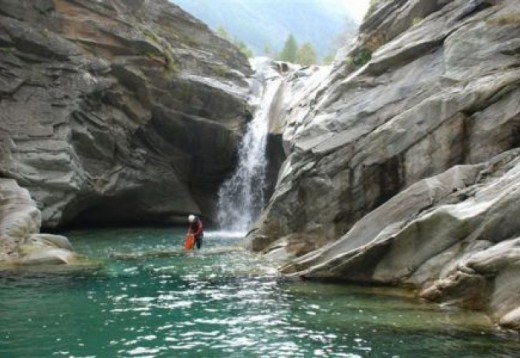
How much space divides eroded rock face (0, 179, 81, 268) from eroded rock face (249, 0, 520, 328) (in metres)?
9.70

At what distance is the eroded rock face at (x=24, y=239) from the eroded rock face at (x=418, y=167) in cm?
970

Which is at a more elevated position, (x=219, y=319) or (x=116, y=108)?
(x=116, y=108)

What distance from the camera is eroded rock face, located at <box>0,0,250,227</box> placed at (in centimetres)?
3766

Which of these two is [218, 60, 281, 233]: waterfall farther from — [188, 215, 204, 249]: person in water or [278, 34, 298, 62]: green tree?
[278, 34, 298, 62]: green tree

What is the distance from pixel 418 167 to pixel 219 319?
1217 cm

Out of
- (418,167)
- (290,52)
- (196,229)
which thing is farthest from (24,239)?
(290,52)

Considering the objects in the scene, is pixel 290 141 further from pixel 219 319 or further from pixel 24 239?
pixel 219 319

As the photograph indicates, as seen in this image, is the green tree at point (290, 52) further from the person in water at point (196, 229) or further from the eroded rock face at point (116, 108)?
the person in water at point (196, 229)

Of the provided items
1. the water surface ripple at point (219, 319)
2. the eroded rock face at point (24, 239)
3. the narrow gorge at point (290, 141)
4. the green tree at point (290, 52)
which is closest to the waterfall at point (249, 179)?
the narrow gorge at point (290, 141)

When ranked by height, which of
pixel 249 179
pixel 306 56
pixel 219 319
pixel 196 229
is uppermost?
pixel 306 56

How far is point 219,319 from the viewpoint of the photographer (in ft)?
50.8

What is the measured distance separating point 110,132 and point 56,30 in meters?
8.22

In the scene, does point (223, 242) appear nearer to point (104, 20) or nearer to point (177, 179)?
point (177, 179)

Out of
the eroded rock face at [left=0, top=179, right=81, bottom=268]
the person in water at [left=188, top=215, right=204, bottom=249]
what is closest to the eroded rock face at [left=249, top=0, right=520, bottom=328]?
the person in water at [left=188, top=215, right=204, bottom=249]
